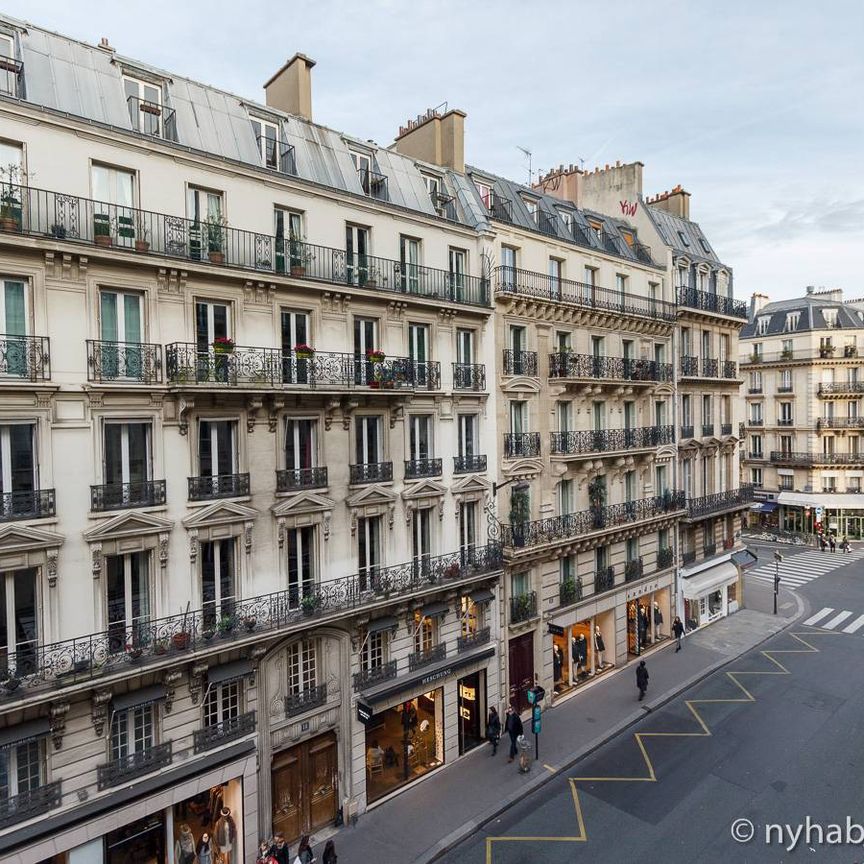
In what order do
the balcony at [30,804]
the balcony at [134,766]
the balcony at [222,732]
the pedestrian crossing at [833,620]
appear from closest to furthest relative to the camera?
1. the balcony at [30,804]
2. the balcony at [134,766]
3. the balcony at [222,732]
4. the pedestrian crossing at [833,620]

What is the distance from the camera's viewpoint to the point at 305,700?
17.2m

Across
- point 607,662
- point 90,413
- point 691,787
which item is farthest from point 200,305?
point 607,662

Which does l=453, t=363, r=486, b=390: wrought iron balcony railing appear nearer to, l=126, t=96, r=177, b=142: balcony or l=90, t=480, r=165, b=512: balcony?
l=90, t=480, r=165, b=512: balcony

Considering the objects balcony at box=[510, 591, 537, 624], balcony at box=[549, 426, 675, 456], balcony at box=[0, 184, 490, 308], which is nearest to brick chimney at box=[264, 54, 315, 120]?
balcony at box=[0, 184, 490, 308]

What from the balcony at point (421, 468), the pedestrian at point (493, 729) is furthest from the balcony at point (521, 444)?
the pedestrian at point (493, 729)

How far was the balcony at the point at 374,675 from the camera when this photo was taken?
18308 mm

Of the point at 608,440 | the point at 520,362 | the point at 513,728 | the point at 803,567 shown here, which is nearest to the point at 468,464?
the point at 520,362

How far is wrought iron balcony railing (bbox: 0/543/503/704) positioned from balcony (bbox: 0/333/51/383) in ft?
18.8

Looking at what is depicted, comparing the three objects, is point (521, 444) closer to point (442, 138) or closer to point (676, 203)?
point (442, 138)

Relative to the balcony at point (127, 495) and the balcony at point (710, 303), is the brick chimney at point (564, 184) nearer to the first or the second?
the balcony at point (710, 303)

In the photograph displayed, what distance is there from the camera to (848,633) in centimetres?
3200

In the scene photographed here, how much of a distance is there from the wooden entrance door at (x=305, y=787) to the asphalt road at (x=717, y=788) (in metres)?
3.97

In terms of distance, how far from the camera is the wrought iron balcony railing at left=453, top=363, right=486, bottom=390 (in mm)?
21219

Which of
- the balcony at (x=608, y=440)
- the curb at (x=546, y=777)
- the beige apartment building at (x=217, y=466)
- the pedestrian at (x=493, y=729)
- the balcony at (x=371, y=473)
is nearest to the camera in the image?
the beige apartment building at (x=217, y=466)
